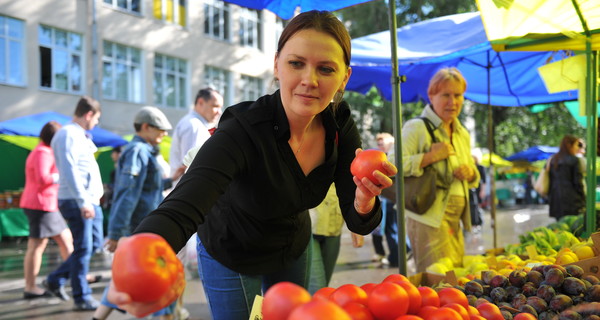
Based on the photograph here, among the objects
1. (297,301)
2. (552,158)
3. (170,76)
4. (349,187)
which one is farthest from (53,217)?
(170,76)

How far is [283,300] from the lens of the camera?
1.06 meters

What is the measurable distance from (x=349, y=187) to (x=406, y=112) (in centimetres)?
1862

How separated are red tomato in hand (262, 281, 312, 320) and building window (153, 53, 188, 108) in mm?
19604

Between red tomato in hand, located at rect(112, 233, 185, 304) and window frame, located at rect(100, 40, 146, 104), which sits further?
window frame, located at rect(100, 40, 146, 104)

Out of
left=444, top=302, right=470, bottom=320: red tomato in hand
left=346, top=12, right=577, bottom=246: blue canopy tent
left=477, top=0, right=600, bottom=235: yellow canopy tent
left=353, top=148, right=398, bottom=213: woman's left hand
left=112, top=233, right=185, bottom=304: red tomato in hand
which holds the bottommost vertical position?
left=444, top=302, right=470, bottom=320: red tomato in hand

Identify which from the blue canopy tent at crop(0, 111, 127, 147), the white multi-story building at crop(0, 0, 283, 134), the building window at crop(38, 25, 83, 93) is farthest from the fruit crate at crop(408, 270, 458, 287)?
the building window at crop(38, 25, 83, 93)

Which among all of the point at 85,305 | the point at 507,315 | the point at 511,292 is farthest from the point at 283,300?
the point at 85,305

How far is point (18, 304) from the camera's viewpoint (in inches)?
203

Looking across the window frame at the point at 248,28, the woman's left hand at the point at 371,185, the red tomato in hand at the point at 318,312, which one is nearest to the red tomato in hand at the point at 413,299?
the woman's left hand at the point at 371,185

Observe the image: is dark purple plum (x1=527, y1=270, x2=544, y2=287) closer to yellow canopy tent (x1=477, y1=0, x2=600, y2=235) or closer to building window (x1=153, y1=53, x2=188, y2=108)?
yellow canopy tent (x1=477, y1=0, x2=600, y2=235)

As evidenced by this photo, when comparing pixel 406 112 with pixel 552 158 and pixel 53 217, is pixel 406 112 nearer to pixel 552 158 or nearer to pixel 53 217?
pixel 552 158

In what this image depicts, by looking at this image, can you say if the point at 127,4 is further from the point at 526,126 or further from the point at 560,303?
the point at 560,303

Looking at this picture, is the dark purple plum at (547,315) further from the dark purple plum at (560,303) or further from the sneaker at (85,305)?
the sneaker at (85,305)

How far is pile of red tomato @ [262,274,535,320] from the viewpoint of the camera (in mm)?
961
